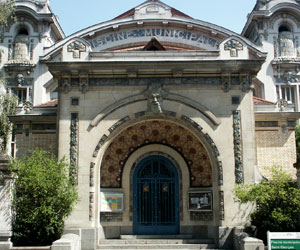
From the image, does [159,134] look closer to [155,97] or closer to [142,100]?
[142,100]

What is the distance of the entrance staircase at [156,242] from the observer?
16.8 metres

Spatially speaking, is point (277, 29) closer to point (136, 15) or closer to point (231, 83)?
point (136, 15)

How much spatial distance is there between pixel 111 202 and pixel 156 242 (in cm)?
273

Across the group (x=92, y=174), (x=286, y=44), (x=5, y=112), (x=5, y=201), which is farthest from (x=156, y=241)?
(x=286, y=44)

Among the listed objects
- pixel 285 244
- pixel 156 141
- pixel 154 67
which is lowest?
pixel 285 244

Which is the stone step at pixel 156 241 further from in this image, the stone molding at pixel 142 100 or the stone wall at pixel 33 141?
the stone wall at pixel 33 141

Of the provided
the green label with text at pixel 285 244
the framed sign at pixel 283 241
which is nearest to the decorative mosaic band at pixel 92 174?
the framed sign at pixel 283 241

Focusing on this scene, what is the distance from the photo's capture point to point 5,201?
1452 cm

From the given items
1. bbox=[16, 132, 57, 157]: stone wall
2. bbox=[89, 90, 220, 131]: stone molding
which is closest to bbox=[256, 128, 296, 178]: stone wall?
bbox=[89, 90, 220, 131]: stone molding

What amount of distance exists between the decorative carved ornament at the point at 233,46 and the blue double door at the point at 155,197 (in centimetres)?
555

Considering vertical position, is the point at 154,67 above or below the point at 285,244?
above

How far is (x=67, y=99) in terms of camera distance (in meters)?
17.9

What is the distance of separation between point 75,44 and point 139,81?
10.5ft

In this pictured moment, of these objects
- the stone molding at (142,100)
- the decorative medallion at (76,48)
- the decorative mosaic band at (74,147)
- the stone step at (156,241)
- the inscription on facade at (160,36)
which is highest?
the inscription on facade at (160,36)
